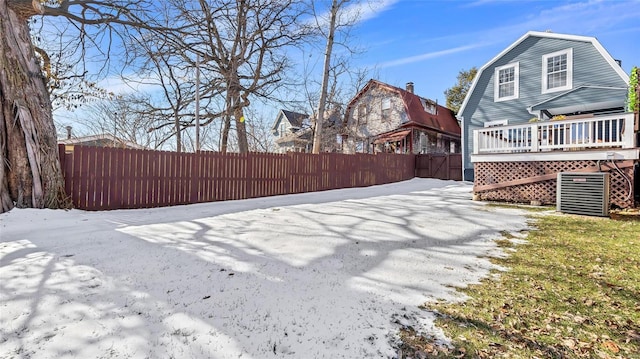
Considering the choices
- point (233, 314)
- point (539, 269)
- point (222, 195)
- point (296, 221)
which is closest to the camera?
point (233, 314)

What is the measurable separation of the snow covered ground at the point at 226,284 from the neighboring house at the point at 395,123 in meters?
15.3

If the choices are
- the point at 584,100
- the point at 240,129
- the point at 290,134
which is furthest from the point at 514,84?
the point at 290,134

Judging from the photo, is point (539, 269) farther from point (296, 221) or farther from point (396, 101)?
point (396, 101)

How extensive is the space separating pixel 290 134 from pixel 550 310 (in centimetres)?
2737

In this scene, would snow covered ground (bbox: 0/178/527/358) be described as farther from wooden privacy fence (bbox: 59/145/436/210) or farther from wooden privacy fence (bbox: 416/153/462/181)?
wooden privacy fence (bbox: 416/153/462/181)

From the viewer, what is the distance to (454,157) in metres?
15.6

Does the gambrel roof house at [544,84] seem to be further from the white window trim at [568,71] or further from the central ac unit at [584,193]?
the central ac unit at [584,193]

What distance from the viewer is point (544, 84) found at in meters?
11.8

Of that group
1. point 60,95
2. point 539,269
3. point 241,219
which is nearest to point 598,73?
point 539,269

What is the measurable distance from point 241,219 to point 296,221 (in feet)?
3.39

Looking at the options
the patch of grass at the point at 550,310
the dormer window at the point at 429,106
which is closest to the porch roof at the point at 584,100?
the dormer window at the point at 429,106

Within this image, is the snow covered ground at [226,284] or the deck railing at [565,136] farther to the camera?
the deck railing at [565,136]

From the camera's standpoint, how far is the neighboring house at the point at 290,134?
2662 cm

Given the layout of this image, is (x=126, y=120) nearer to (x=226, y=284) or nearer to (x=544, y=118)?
(x=226, y=284)
